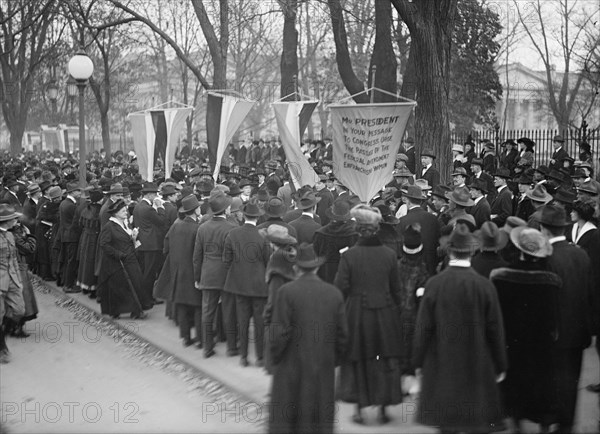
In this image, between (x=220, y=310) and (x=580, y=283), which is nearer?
(x=580, y=283)

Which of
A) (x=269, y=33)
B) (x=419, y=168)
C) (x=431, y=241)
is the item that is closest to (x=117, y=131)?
(x=269, y=33)

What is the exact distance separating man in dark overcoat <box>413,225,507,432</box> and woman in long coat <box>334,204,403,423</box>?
2.53 ft

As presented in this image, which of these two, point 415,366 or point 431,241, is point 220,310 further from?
point 415,366

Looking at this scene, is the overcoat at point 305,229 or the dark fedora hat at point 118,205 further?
the dark fedora hat at point 118,205

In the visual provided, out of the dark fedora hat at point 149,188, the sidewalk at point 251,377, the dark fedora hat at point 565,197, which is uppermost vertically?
the dark fedora hat at point 565,197

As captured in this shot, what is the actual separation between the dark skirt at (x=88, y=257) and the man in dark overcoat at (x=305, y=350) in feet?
24.7

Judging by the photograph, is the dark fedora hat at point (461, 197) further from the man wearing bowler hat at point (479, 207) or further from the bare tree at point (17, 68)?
the bare tree at point (17, 68)

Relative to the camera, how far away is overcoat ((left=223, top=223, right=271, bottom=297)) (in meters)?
9.30

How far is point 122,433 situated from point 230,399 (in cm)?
137

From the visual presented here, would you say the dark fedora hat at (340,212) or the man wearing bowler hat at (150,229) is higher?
the dark fedora hat at (340,212)

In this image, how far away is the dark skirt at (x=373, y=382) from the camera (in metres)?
7.39

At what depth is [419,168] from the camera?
49.8ft

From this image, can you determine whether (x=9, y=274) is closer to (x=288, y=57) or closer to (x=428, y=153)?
(x=428, y=153)

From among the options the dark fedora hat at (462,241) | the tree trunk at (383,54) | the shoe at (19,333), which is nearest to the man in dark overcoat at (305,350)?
the dark fedora hat at (462,241)
